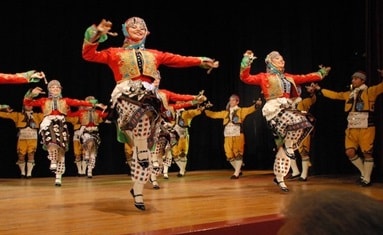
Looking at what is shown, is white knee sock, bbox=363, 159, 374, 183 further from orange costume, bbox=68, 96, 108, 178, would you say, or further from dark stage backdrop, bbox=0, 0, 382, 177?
orange costume, bbox=68, 96, 108, 178

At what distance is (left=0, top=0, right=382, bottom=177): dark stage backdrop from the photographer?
7617mm

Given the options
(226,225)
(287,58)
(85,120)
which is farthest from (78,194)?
(287,58)

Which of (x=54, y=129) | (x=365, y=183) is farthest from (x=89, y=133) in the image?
(x=365, y=183)

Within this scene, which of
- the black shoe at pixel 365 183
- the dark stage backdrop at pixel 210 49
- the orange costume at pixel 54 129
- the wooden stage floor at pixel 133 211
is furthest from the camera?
the dark stage backdrop at pixel 210 49

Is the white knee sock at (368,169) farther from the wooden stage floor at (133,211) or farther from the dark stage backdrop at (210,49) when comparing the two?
the dark stage backdrop at (210,49)

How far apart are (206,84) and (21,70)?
395 cm

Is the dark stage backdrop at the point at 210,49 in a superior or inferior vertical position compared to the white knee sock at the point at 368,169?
superior

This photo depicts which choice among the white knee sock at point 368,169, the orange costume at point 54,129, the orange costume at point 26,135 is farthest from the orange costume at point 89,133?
the white knee sock at point 368,169

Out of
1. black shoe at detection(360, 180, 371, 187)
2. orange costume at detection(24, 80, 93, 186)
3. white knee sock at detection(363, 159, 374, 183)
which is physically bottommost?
black shoe at detection(360, 180, 371, 187)

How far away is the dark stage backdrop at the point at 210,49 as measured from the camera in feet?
25.0

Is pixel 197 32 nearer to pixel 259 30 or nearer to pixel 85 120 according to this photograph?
pixel 259 30

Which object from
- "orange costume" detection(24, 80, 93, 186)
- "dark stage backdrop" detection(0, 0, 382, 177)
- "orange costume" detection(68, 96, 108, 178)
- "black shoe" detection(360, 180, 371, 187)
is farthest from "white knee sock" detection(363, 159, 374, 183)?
"orange costume" detection(68, 96, 108, 178)

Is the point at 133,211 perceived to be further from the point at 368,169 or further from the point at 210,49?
the point at 210,49

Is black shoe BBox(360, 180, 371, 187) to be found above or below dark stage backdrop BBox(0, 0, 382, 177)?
below
